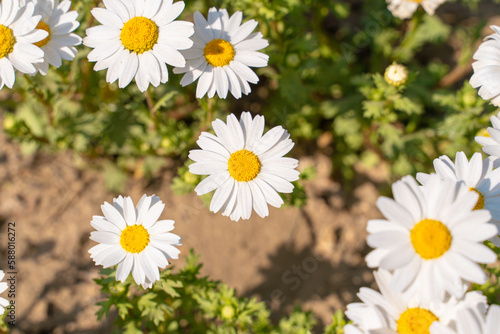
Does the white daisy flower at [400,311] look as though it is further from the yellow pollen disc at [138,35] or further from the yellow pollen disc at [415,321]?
the yellow pollen disc at [138,35]

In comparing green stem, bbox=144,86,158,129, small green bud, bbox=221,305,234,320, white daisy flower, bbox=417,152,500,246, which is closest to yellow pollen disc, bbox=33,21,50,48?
green stem, bbox=144,86,158,129

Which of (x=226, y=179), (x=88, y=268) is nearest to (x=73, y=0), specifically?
(x=226, y=179)

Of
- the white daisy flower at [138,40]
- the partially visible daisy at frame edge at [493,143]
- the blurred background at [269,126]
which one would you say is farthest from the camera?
the blurred background at [269,126]

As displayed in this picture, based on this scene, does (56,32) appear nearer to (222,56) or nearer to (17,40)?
(17,40)

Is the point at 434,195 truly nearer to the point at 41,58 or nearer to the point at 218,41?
the point at 218,41

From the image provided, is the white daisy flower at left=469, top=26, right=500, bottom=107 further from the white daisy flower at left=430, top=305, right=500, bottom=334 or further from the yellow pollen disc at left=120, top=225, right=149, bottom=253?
the yellow pollen disc at left=120, top=225, right=149, bottom=253

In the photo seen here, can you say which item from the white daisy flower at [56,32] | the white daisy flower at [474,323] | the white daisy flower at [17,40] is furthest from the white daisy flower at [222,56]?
the white daisy flower at [474,323]
